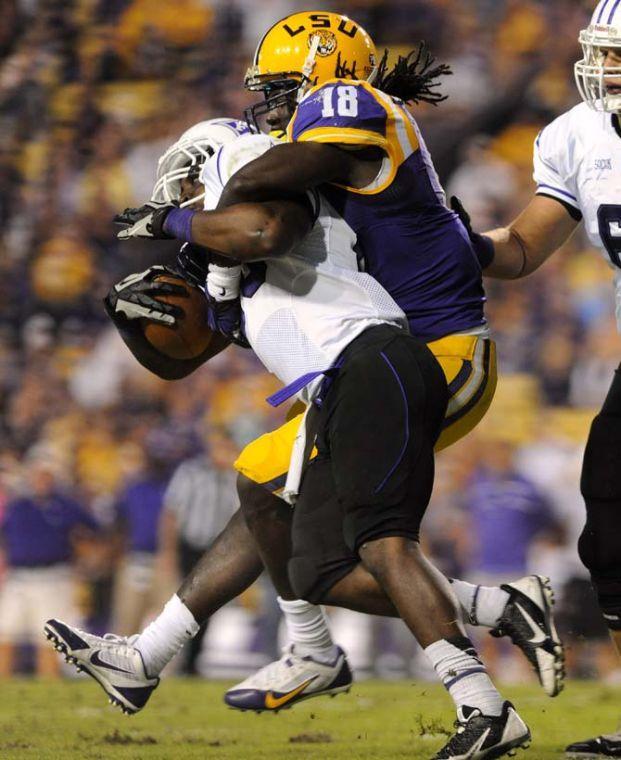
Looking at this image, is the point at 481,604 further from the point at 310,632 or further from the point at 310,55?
the point at 310,55

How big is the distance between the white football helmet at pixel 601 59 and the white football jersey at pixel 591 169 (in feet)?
0.35

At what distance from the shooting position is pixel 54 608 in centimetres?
649

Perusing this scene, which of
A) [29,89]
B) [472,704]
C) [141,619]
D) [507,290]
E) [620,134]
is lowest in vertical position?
[141,619]

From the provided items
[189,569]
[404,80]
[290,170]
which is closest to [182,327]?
[290,170]

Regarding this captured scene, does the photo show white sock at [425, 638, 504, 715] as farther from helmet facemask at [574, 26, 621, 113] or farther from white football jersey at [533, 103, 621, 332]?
helmet facemask at [574, 26, 621, 113]

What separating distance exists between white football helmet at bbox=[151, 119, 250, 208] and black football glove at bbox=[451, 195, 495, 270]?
542 millimetres

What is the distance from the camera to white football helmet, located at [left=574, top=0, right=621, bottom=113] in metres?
3.27

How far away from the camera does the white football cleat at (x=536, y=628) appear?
126 inches

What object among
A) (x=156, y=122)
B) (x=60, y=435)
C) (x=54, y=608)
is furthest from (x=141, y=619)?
(x=156, y=122)

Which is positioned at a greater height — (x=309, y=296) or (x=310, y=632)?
(x=309, y=296)

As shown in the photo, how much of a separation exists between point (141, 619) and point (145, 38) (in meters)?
3.42

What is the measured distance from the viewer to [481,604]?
3.31 meters

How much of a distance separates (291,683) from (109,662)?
1.54 ft

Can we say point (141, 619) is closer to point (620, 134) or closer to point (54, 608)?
point (54, 608)
